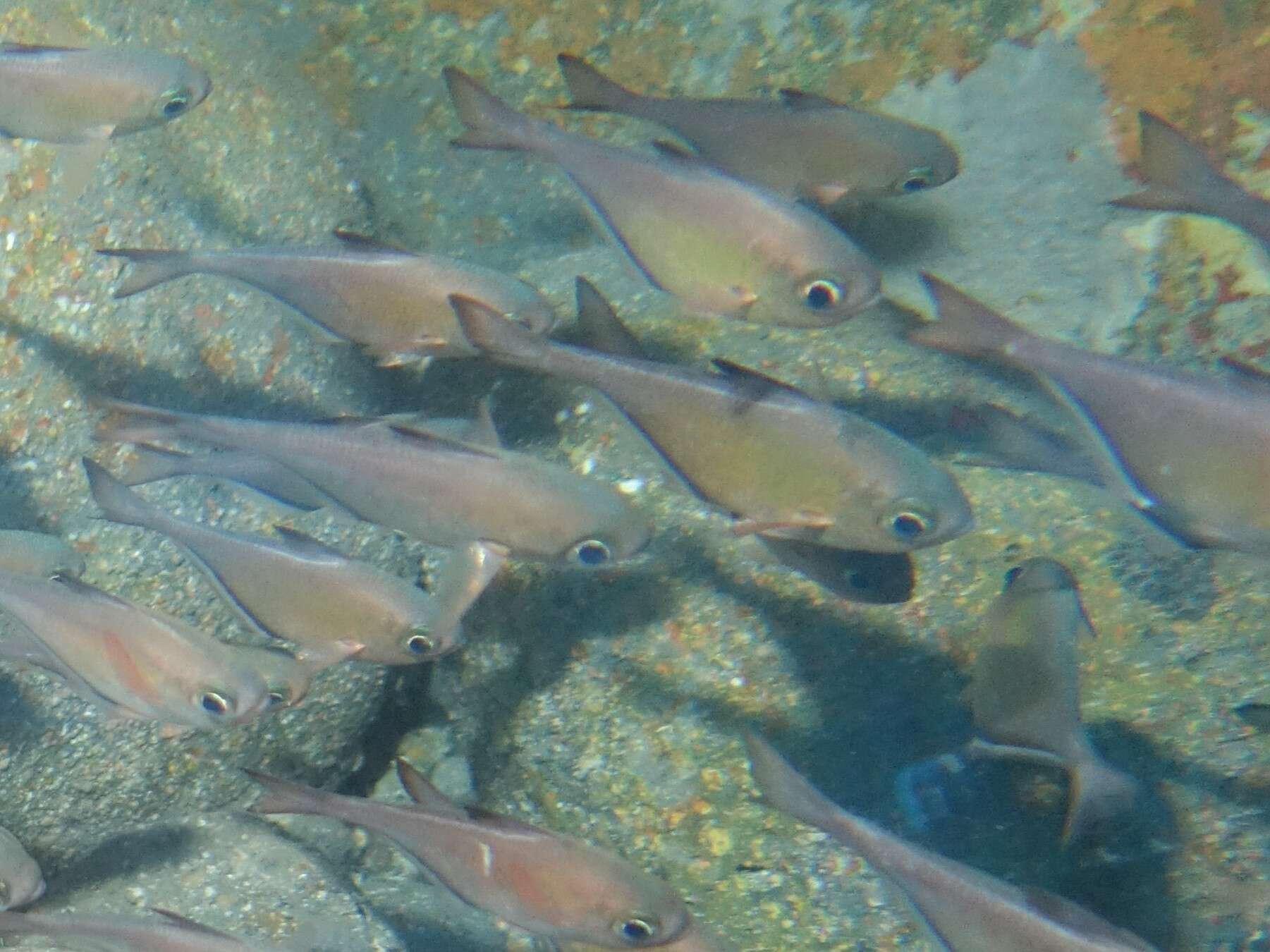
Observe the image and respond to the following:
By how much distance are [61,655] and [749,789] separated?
2.26 meters

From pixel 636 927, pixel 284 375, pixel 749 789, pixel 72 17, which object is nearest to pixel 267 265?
pixel 284 375

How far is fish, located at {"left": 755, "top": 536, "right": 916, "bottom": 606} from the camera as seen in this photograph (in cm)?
277

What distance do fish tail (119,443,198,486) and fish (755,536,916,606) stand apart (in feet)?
5.57

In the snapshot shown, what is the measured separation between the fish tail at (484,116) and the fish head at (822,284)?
2.97 ft

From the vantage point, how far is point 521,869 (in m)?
2.37

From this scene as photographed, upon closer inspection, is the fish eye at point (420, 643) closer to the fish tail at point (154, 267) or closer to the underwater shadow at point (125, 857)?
the fish tail at point (154, 267)

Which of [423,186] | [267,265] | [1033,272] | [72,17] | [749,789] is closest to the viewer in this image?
[267,265]

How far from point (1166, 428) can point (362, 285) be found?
233 cm

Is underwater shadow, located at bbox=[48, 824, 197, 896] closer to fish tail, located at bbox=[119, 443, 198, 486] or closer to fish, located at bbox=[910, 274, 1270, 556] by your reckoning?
fish tail, located at bbox=[119, 443, 198, 486]

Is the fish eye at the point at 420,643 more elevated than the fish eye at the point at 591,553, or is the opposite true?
the fish eye at the point at 591,553

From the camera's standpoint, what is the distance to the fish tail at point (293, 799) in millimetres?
2404

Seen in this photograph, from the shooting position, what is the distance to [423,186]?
5.03 metres

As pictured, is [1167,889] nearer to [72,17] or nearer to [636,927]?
[636,927]

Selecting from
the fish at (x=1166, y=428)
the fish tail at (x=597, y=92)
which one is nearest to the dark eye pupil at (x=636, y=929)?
the fish at (x=1166, y=428)
